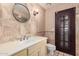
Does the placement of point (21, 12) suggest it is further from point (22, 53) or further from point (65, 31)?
point (65, 31)

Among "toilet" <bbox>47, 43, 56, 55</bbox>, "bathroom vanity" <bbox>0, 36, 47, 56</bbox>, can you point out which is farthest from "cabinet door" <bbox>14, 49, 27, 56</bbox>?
"toilet" <bbox>47, 43, 56, 55</bbox>

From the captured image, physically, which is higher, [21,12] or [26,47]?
[21,12]

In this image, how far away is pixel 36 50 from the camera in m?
1.38

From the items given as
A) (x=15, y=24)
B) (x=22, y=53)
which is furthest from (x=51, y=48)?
(x=15, y=24)

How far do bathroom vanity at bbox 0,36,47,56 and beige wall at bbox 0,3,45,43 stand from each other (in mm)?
87

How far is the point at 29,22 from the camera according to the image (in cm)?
140

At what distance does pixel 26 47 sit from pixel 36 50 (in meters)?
0.15

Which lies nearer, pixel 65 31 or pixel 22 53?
pixel 22 53

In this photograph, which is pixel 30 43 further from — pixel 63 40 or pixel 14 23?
pixel 63 40

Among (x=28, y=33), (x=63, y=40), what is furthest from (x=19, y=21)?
(x=63, y=40)

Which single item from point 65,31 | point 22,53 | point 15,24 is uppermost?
point 15,24

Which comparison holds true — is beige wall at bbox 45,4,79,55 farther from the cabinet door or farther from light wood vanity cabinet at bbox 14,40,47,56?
the cabinet door

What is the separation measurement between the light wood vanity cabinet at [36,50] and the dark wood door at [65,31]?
198 millimetres

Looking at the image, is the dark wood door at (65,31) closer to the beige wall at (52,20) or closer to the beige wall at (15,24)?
the beige wall at (52,20)
